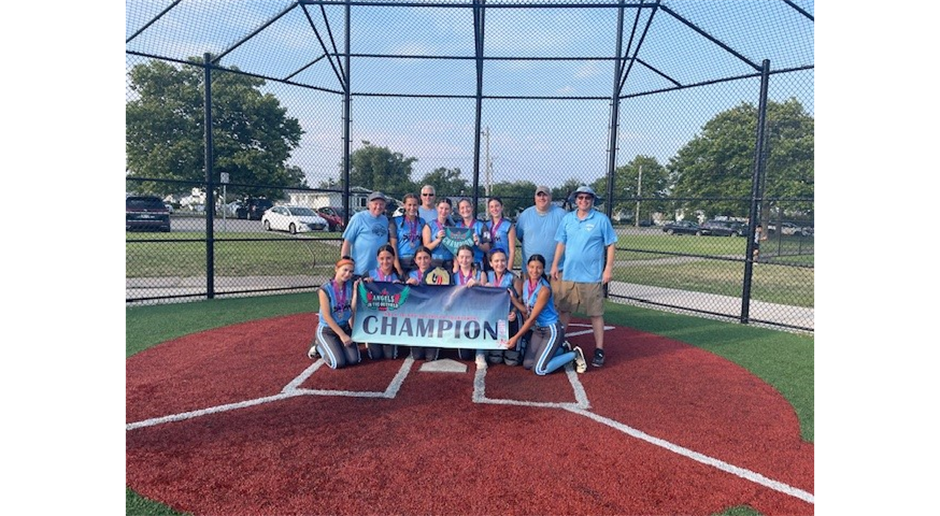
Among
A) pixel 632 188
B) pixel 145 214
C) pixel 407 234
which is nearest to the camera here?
pixel 407 234

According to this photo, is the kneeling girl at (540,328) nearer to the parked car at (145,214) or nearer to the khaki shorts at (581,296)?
the khaki shorts at (581,296)

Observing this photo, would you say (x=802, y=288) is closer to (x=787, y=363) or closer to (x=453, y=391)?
(x=787, y=363)

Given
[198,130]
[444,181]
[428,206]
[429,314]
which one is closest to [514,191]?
[444,181]

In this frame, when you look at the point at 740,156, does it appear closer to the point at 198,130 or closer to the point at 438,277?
the point at 438,277

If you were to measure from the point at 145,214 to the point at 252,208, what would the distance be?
16.0 feet

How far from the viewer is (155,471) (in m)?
3.14

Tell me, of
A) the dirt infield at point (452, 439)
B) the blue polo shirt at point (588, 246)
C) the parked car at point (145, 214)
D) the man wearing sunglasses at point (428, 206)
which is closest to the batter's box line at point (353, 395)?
the dirt infield at point (452, 439)

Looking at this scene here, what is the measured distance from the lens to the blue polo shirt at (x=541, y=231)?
6.49 m

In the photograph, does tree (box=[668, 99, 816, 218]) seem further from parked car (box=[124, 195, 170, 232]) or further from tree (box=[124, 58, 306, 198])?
parked car (box=[124, 195, 170, 232])

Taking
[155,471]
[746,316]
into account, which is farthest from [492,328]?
[746,316]

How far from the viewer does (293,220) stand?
18656 millimetres

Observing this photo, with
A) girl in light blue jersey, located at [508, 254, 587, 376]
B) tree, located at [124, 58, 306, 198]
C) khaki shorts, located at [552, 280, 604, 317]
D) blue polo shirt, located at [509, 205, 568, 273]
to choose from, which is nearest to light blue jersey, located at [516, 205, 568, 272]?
blue polo shirt, located at [509, 205, 568, 273]

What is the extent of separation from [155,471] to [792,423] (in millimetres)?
4812

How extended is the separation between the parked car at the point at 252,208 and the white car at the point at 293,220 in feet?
13.4
